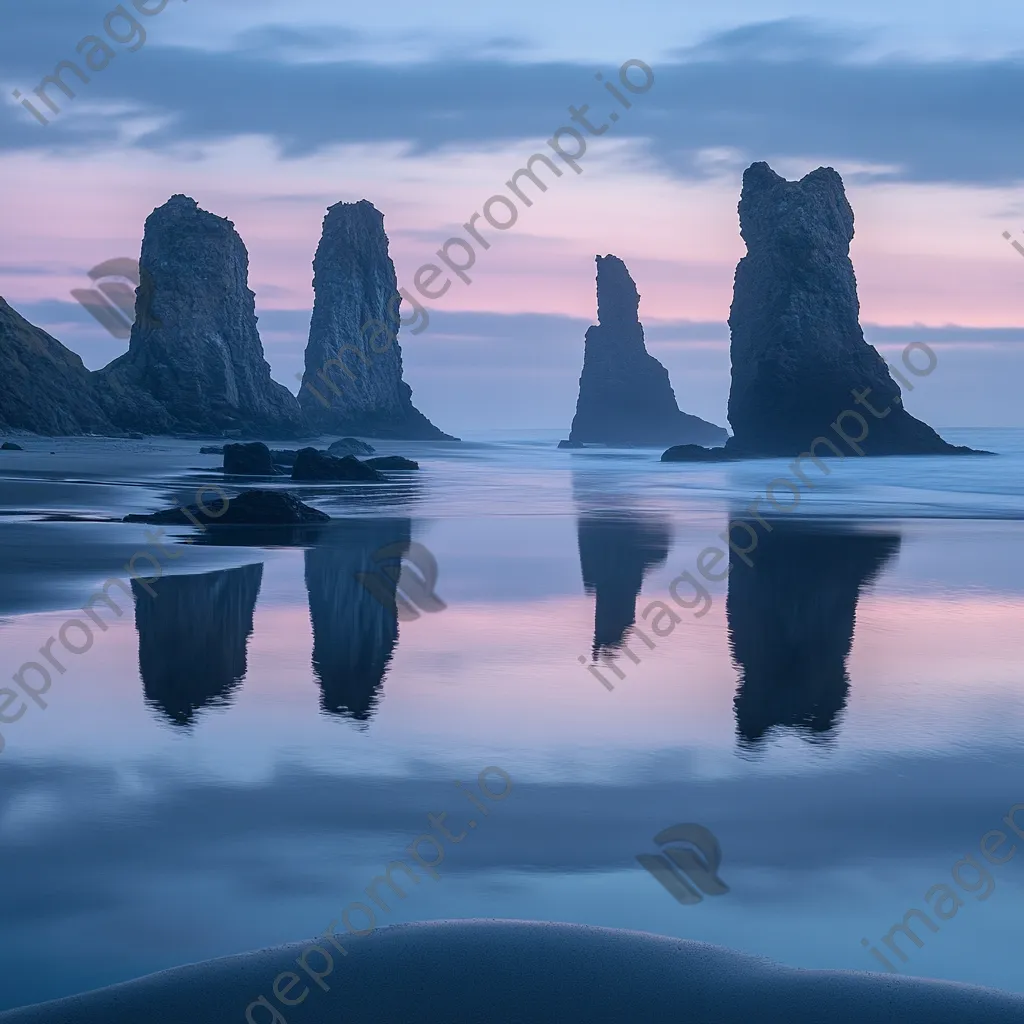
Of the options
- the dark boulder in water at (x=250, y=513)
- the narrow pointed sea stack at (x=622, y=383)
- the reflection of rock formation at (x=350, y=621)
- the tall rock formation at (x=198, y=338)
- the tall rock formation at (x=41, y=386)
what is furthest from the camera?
the narrow pointed sea stack at (x=622, y=383)

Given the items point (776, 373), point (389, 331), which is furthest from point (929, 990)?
point (389, 331)

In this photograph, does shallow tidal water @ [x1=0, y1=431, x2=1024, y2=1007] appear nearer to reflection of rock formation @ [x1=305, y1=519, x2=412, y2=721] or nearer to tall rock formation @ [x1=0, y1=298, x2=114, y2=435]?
reflection of rock formation @ [x1=305, y1=519, x2=412, y2=721]

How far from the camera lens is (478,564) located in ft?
56.2

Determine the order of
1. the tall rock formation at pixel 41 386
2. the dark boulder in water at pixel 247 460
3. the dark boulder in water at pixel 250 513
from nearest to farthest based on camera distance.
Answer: the dark boulder in water at pixel 250 513 → the dark boulder in water at pixel 247 460 → the tall rock formation at pixel 41 386

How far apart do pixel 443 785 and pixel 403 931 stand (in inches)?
79.8

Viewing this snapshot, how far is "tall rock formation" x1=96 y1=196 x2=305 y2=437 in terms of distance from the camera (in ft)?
359

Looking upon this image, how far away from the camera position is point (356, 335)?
159 metres

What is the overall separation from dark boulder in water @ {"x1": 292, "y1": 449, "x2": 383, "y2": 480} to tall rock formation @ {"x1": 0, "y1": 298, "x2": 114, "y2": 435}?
158ft

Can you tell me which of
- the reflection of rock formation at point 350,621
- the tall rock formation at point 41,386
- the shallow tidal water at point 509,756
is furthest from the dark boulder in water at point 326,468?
the tall rock formation at point 41,386

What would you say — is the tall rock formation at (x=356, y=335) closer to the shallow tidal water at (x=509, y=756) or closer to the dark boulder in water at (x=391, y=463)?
the dark boulder in water at (x=391, y=463)

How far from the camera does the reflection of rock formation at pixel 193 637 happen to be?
339 inches

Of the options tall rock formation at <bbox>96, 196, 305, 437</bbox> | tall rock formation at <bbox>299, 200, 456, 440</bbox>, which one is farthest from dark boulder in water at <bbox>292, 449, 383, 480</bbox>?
tall rock formation at <bbox>299, 200, 456, 440</bbox>

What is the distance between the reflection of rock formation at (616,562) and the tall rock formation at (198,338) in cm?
8472

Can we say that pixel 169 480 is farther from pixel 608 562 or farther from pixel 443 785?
pixel 443 785
